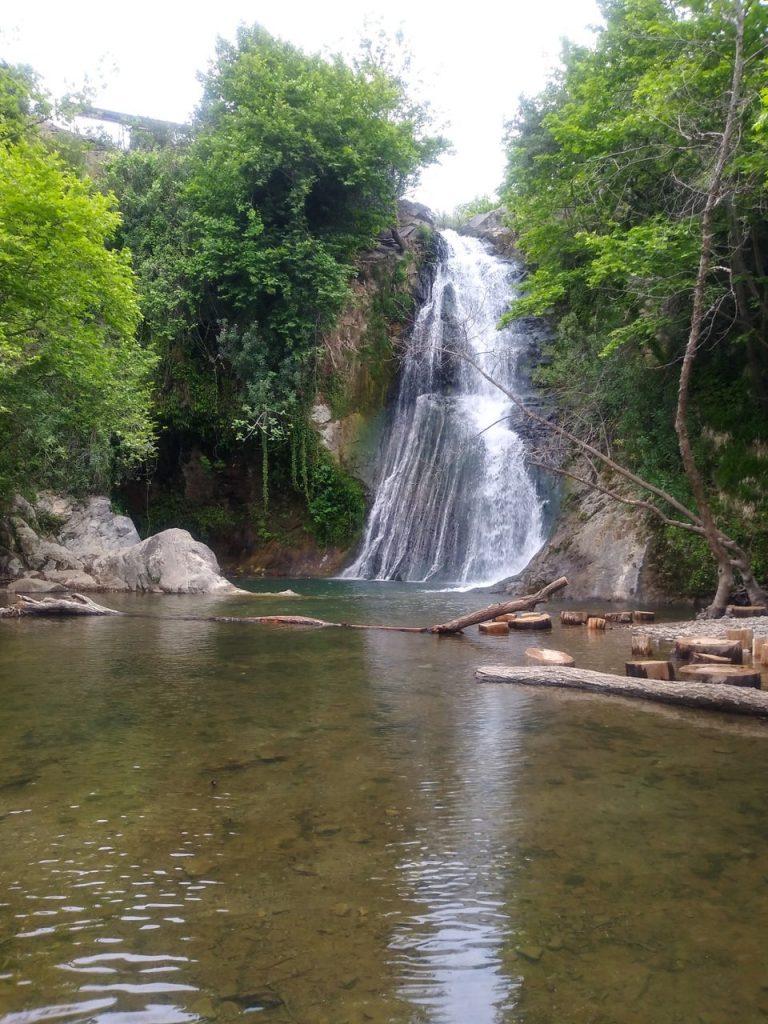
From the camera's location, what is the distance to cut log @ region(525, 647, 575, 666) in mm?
6492

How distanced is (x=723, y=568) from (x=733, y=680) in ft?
15.0

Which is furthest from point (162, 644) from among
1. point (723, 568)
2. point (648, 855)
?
point (723, 568)

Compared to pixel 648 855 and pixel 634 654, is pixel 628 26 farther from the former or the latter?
pixel 648 855

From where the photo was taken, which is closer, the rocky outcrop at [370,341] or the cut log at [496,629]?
the cut log at [496,629]

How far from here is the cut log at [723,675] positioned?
17.9 feet

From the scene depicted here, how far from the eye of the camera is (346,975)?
79.9 inches

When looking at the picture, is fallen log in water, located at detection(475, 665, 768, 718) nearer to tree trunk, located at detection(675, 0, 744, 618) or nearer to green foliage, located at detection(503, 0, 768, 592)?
tree trunk, located at detection(675, 0, 744, 618)

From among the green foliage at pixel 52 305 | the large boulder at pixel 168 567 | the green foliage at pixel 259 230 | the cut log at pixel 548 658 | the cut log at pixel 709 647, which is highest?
the green foliage at pixel 259 230

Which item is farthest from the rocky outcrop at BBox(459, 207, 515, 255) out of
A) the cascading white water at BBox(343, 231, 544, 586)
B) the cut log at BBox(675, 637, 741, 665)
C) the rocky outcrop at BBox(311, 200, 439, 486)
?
the cut log at BBox(675, 637, 741, 665)

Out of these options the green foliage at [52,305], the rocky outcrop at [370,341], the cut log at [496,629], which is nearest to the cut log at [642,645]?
the cut log at [496,629]

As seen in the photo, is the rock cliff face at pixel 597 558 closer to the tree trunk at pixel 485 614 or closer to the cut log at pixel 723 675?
the tree trunk at pixel 485 614

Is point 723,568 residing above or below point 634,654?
above

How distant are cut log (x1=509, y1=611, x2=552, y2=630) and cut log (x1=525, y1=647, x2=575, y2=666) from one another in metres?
2.66

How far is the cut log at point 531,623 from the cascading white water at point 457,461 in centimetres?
863
